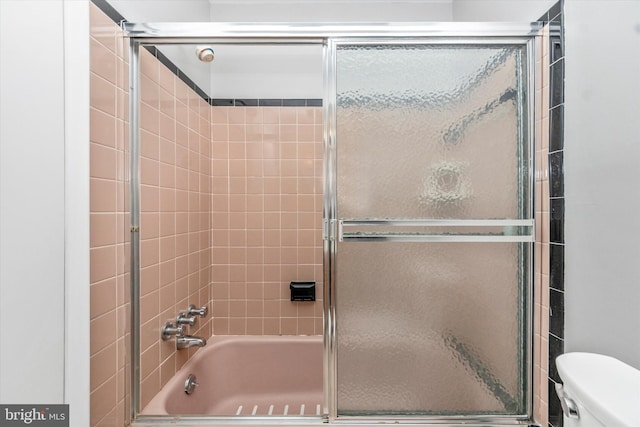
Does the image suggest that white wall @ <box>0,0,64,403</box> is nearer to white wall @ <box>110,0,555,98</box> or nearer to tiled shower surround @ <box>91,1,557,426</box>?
tiled shower surround @ <box>91,1,557,426</box>

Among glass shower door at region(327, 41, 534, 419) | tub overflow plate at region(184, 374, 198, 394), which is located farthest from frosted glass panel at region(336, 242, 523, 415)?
tub overflow plate at region(184, 374, 198, 394)

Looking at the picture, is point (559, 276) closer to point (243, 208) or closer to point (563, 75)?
point (563, 75)

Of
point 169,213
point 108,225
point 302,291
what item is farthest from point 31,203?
point 302,291

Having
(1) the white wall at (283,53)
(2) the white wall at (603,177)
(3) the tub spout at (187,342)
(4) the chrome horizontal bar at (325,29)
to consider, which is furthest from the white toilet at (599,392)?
(1) the white wall at (283,53)

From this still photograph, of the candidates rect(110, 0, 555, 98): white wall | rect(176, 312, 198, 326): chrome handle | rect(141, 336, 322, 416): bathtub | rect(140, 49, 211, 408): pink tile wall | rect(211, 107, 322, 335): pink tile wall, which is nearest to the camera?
rect(140, 49, 211, 408): pink tile wall

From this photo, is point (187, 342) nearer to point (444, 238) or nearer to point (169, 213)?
point (169, 213)

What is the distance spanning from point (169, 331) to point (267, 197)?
0.94 meters

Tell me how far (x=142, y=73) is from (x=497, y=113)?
131 centimetres

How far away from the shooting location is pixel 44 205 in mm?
917

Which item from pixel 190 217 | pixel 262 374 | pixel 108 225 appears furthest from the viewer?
pixel 262 374

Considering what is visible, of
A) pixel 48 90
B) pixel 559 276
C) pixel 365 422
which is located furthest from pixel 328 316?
pixel 48 90

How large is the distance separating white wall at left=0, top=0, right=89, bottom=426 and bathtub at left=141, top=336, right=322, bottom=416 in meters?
0.95

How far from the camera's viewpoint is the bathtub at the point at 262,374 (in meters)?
1.88

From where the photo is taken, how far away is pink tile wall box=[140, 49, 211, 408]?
1320mm
